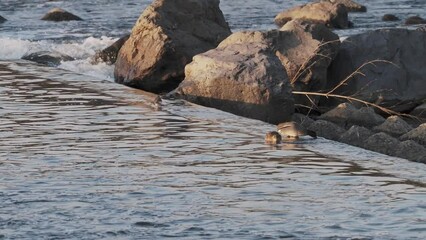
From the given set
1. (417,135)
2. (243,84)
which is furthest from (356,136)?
(243,84)

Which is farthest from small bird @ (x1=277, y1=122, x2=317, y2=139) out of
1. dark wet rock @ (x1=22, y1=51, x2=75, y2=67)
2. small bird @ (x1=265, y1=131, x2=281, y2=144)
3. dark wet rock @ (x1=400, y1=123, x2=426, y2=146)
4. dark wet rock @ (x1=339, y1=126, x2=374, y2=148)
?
dark wet rock @ (x1=22, y1=51, x2=75, y2=67)

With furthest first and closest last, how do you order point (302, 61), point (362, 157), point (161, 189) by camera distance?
point (302, 61), point (362, 157), point (161, 189)

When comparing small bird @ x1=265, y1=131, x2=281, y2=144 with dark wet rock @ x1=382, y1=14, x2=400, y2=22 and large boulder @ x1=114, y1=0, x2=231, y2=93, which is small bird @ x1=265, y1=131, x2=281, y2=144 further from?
dark wet rock @ x1=382, y1=14, x2=400, y2=22

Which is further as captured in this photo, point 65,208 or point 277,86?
point 277,86

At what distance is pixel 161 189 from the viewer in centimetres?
775

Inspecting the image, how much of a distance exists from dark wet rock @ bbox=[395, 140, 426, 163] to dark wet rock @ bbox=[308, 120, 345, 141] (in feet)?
3.16

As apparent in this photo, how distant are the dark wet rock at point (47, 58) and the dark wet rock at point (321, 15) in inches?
472

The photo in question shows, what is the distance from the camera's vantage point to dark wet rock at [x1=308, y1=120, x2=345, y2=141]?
11.3 meters

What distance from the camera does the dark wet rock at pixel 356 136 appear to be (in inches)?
420

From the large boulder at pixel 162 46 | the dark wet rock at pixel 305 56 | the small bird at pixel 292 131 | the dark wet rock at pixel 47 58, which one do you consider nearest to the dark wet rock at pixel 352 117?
the dark wet rock at pixel 305 56

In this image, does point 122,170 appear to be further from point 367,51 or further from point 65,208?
point 367,51

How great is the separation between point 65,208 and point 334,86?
7965 millimetres

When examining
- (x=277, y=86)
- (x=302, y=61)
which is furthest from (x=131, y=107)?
(x=302, y=61)

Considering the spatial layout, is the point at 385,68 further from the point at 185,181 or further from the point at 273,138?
the point at 185,181
